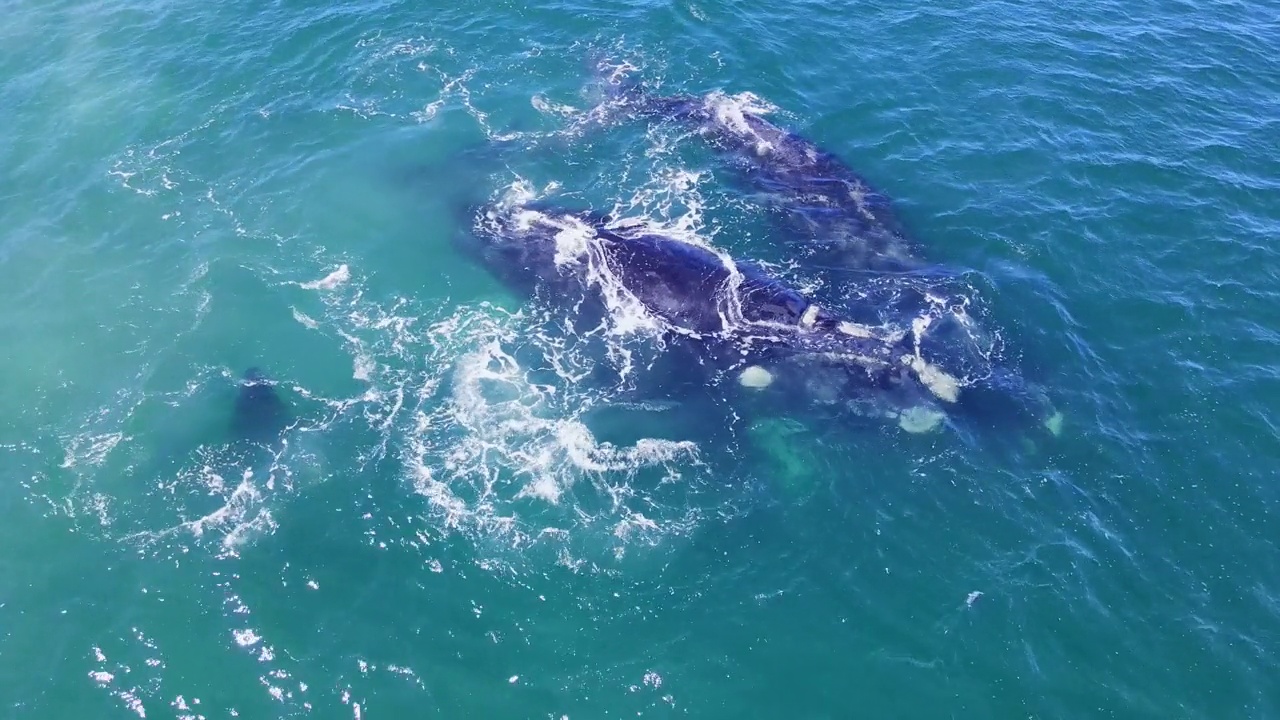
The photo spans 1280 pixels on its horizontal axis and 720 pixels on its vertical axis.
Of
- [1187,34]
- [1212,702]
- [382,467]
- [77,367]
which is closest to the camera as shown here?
[1212,702]

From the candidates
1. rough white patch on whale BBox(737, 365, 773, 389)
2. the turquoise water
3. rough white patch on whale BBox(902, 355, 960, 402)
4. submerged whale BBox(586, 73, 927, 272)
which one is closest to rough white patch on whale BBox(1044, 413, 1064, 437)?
the turquoise water

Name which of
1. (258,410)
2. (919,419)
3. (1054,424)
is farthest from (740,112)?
(258,410)

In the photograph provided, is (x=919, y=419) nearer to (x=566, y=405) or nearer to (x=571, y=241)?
(x=566, y=405)

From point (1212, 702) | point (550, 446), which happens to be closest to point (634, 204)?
point (550, 446)

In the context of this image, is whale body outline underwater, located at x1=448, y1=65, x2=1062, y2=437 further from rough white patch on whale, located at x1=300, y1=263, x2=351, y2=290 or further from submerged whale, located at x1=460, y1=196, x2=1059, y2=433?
rough white patch on whale, located at x1=300, y1=263, x2=351, y2=290

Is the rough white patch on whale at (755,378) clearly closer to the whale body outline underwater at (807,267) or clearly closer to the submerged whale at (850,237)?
the whale body outline underwater at (807,267)

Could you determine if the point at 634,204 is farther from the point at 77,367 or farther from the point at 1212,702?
the point at 1212,702
